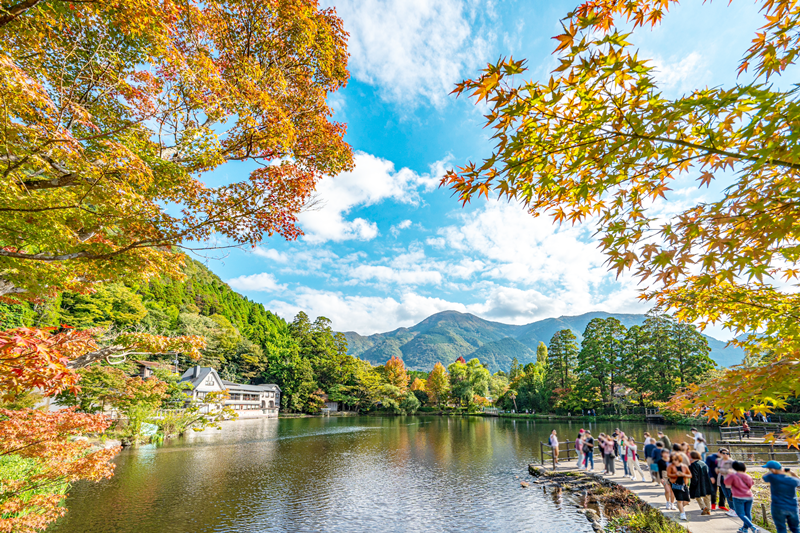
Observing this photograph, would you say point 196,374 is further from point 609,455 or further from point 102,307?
point 609,455

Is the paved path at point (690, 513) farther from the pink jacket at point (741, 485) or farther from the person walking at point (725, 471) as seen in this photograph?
the pink jacket at point (741, 485)

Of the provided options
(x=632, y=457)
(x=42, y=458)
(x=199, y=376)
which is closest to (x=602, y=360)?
(x=632, y=457)

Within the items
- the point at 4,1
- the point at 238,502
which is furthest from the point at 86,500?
the point at 4,1

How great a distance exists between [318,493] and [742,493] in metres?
11.9

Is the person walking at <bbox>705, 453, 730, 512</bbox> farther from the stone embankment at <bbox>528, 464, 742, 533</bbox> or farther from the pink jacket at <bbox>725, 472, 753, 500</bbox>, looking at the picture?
the pink jacket at <bbox>725, 472, 753, 500</bbox>

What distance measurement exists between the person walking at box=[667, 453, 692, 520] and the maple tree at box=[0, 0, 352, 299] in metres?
9.17

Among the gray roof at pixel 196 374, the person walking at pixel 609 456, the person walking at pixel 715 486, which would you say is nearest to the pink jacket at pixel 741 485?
the person walking at pixel 715 486

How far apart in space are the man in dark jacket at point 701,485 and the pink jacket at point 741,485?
44.4 inches

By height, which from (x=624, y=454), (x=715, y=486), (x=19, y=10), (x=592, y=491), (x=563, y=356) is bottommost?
(x=592, y=491)

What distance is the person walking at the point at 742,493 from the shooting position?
19.9 feet

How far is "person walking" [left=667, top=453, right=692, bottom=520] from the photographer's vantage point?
707 cm

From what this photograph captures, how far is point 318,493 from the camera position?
12.4 metres

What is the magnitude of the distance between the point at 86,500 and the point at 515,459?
1756 cm

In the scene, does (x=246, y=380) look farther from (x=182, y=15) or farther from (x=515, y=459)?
(x=182, y=15)
